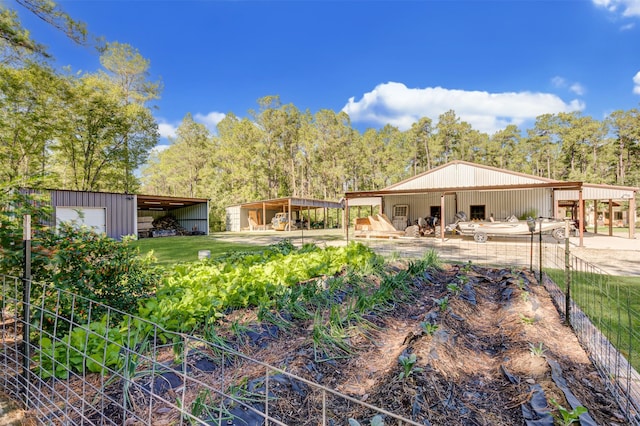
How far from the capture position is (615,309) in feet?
12.6

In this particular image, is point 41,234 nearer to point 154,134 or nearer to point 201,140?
point 154,134

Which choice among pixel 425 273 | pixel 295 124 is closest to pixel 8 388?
pixel 425 273

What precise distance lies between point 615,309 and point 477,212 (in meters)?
13.7

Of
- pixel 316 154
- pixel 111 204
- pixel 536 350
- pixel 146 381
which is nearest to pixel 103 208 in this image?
pixel 111 204

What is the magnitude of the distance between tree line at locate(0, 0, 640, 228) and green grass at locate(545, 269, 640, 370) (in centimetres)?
1025

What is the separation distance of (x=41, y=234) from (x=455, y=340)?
A: 3.55m

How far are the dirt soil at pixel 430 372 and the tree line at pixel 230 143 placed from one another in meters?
8.50

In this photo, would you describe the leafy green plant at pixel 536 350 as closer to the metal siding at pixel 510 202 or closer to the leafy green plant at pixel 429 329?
the leafy green plant at pixel 429 329

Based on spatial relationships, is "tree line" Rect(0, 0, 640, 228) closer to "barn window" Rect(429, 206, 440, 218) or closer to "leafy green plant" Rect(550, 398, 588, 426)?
"leafy green plant" Rect(550, 398, 588, 426)

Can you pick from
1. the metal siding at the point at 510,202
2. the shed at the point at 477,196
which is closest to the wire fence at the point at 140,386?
the shed at the point at 477,196

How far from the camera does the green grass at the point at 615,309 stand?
245 centimetres

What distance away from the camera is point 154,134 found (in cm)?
2127

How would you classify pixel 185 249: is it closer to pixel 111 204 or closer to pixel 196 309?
pixel 111 204

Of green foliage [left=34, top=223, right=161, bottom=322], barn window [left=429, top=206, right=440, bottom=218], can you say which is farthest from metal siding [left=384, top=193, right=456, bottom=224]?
green foliage [left=34, top=223, right=161, bottom=322]
